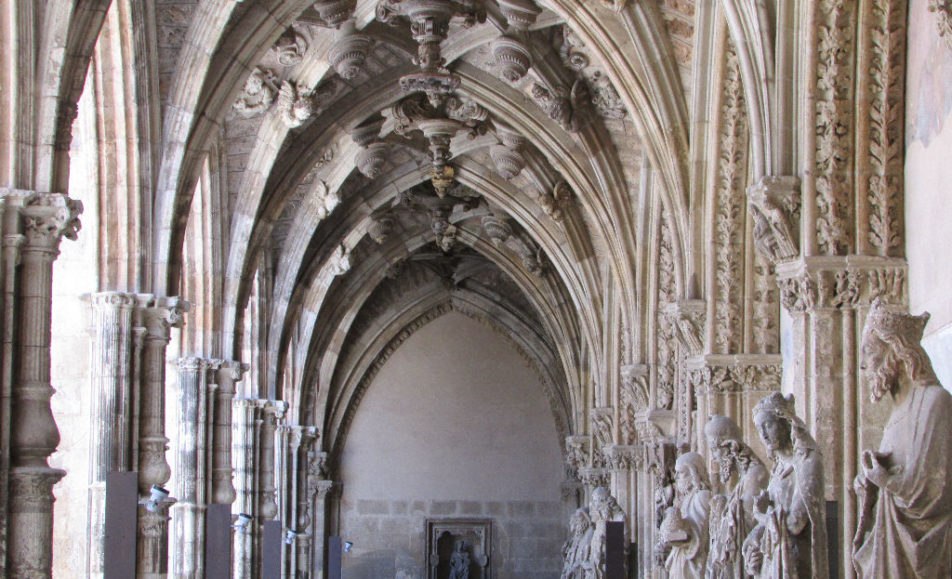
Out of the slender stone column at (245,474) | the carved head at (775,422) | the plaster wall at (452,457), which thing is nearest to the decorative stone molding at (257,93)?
the slender stone column at (245,474)

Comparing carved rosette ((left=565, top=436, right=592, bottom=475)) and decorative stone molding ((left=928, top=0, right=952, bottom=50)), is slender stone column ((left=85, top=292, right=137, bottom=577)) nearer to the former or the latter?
decorative stone molding ((left=928, top=0, right=952, bottom=50))

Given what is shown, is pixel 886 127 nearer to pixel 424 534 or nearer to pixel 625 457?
pixel 625 457

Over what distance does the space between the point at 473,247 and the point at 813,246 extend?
686 inches

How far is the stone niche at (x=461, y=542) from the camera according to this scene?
1237 inches

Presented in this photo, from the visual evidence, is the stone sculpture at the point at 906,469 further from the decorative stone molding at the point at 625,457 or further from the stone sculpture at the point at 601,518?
the decorative stone molding at the point at 625,457

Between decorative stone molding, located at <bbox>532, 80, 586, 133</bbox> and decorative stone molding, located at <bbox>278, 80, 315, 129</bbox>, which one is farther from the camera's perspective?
decorative stone molding, located at <bbox>532, 80, 586, 133</bbox>

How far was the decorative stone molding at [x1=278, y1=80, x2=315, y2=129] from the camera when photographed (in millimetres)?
18094

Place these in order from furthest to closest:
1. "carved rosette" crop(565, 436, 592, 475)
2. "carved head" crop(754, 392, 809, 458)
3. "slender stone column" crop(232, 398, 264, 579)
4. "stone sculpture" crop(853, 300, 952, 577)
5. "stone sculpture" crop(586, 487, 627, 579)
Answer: "carved rosette" crop(565, 436, 592, 475) < "slender stone column" crop(232, 398, 264, 579) < "stone sculpture" crop(586, 487, 627, 579) < "carved head" crop(754, 392, 809, 458) < "stone sculpture" crop(853, 300, 952, 577)

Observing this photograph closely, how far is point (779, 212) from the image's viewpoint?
10.1 metres

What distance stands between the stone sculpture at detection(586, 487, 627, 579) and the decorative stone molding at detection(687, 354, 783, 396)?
3421 mm

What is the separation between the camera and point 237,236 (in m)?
18.9

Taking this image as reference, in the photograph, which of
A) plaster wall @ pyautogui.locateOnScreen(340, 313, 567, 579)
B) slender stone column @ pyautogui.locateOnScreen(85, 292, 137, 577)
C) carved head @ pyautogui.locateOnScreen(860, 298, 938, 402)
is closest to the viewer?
carved head @ pyautogui.locateOnScreen(860, 298, 938, 402)

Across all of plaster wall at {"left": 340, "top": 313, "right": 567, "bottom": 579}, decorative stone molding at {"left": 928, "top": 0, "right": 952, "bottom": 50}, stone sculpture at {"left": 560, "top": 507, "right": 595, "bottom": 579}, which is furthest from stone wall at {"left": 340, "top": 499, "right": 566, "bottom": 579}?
decorative stone molding at {"left": 928, "top": 0, "right": 952, "bottom": 50}

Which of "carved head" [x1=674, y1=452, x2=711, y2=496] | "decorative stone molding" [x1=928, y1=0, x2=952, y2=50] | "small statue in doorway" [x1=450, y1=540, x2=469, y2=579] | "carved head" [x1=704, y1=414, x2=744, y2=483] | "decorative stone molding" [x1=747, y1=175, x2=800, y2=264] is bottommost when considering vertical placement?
"small statue in doorway" [x1=450, y1=540, x2=469, y2=579]
